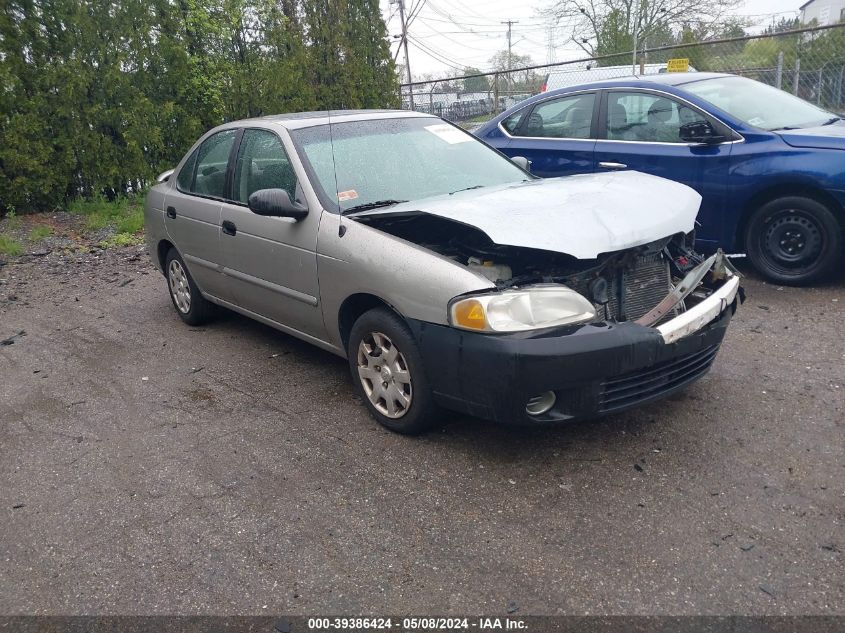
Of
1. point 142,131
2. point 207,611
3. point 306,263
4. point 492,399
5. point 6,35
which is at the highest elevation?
point 6,35

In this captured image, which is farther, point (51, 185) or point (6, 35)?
point (51, 185)

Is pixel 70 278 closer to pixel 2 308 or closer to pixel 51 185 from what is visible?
pixel 2 308

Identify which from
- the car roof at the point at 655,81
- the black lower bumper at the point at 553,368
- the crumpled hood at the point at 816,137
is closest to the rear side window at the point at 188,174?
the black lower bumper at the point at 553,368

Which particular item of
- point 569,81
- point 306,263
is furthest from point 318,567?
point 569,81

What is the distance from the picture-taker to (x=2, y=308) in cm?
704

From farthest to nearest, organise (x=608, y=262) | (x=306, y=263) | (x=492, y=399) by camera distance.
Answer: (x=306, y=263), (x=608, y=262), (x=492, y=399)

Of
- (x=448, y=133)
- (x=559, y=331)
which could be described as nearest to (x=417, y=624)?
(x=559, y=331)

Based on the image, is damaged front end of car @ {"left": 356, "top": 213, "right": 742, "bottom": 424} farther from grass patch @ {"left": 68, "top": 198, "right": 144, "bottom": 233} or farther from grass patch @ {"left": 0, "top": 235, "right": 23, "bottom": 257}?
grass patch @ {"left": 68, "top": 198, "right": 144, "bottom": 233}

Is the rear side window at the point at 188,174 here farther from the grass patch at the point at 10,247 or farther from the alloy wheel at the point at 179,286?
the grass patch at the point at 10,247

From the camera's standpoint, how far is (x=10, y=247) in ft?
28.7

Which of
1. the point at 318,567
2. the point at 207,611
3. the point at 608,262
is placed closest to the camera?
the point at 207,611

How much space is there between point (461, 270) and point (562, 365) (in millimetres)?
641

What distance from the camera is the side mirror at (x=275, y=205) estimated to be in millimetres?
4145

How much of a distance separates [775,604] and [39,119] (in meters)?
10.1
